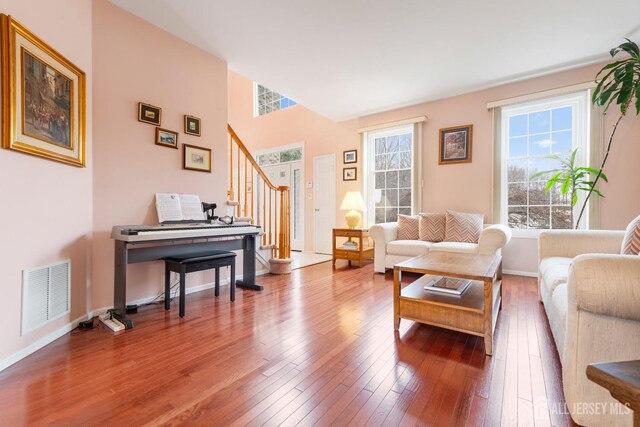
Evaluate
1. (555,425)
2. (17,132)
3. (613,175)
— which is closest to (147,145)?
(17,132)

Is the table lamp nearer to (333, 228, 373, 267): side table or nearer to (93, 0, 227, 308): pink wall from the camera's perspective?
(333, 228, 373, 267): side table

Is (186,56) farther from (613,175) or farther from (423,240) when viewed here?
(613,175)

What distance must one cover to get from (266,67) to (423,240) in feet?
10.1

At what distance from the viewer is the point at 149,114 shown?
258cm

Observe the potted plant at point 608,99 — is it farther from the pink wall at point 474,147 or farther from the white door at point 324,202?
the white door at point 324,202

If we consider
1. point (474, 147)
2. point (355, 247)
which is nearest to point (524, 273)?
point (474, 147)

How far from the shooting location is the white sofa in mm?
3143

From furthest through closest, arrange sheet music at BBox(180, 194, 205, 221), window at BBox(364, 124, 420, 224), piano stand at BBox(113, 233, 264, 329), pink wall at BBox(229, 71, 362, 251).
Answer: pink wall at BBox(229, 71, 362, 251)
window at BBox(364, 124, 420, 224)
sheet music at BBox(180, 194, 205, 221)
piano stand at BBox(113, 233, 264, 329)

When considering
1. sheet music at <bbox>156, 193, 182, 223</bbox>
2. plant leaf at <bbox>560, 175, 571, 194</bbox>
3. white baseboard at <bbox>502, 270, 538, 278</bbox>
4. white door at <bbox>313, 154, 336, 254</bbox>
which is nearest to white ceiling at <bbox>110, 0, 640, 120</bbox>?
plant leaf at <bbox>560, 175, 571, 194</bbox>

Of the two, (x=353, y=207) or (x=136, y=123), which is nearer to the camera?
(x=136, y=123)

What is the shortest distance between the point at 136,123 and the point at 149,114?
15cm

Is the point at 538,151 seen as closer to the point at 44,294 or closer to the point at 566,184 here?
the point at 566,184

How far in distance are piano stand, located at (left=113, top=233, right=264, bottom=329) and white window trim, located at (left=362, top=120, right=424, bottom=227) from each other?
2.52 m

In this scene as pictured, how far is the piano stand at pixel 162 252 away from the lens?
2152 mm
